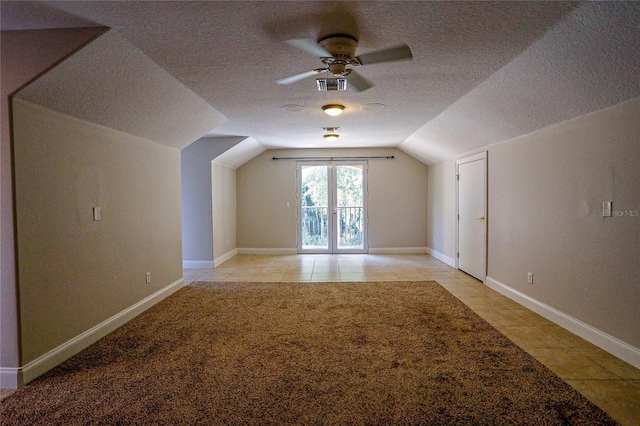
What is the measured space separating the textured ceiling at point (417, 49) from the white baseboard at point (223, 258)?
3295 mm

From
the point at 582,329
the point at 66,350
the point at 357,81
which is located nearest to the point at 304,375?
the point at 66,350

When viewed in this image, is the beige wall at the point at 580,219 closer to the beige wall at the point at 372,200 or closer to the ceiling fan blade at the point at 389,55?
the ceiling fan blade at the point at 389,55

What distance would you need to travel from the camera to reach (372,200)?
7.77 meters

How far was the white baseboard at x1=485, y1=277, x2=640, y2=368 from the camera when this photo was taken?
8.33 feet

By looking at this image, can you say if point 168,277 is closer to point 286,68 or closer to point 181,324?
point 181,324

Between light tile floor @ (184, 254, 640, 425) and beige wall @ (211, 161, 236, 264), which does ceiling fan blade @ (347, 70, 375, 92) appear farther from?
beige wall @ (211, 161, 236, 264)

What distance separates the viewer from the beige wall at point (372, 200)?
7.76 m

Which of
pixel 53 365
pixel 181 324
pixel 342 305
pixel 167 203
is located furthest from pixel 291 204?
pixel 53 365

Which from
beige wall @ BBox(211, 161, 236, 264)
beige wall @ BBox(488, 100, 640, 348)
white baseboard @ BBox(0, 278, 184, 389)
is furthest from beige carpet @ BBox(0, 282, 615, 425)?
beige wall @ BBox(211, 161, 236, 264)

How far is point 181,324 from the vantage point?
3498 millimetres

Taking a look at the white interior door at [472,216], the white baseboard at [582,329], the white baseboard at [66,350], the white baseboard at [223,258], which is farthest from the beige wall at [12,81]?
the white interior door at [472,216]

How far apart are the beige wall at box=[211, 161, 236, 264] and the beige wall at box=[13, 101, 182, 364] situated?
2249 mm

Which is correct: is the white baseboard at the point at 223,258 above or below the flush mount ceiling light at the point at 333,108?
below

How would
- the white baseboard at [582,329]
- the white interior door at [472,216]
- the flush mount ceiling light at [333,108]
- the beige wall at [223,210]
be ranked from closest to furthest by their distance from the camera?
the white baseboard at [582,329], the flush mount ceiling light at [333,108], the white interior door at [472,216], the beige wall at [223,210]
